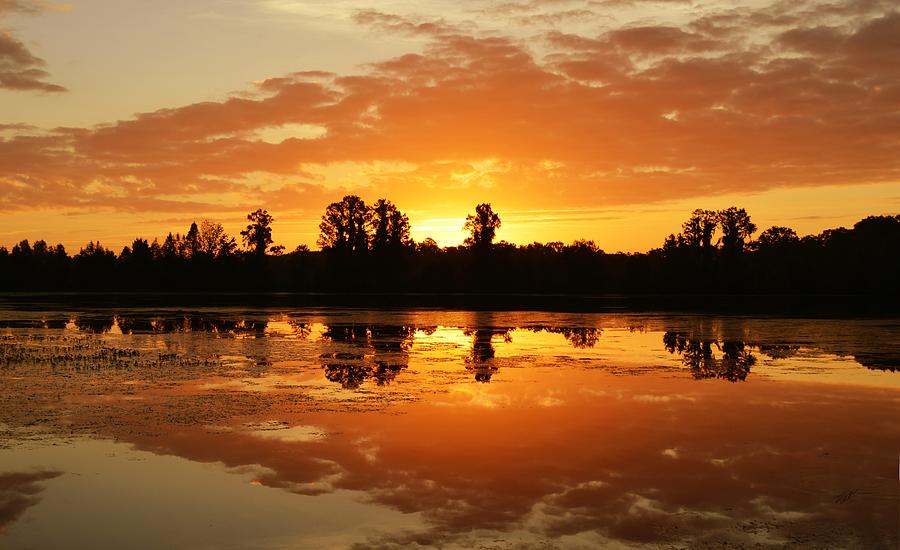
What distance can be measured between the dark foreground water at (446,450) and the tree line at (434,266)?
3849 inches

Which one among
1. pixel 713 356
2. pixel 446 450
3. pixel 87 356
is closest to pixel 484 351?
pixel 713 356

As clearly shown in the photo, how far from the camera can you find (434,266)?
474 feet

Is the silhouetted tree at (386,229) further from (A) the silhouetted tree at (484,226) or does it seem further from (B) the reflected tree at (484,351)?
(B) the reflected tree at (484,351)

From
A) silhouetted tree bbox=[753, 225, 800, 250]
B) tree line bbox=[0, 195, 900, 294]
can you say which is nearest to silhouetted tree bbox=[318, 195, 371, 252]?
tree line bbox=[0, 195, 900, 294]

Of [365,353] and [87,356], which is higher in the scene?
[87,356]

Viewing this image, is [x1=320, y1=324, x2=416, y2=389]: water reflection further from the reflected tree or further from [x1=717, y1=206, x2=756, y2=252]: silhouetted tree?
[x1=717, y1=206, x2=756, y2=252]: silhouetted tree

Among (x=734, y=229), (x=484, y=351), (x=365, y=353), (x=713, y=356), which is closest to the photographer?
(x=713, y=356)

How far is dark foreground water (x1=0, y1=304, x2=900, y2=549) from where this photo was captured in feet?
35.8

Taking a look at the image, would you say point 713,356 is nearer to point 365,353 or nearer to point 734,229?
point 365,353

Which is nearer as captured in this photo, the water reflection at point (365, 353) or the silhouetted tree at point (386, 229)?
the water reflection at point (365, 353)

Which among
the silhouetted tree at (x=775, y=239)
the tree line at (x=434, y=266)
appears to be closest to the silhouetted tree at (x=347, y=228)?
the tree line at (x=434, y=266)

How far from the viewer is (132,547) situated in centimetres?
1017

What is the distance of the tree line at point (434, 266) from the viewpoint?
125438 mm

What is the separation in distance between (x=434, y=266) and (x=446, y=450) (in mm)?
129312
